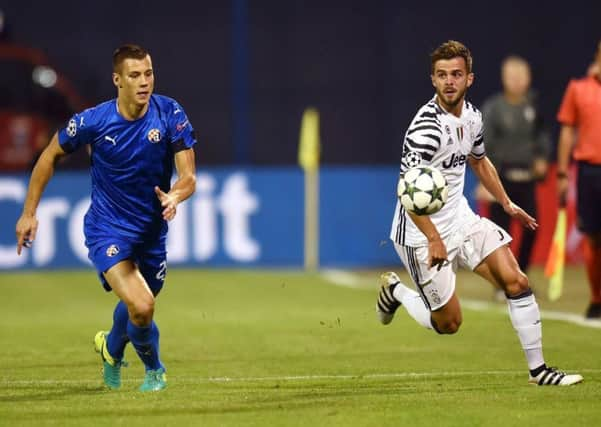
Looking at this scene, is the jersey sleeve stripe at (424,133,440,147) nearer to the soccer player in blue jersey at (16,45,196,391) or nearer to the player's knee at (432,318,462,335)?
the player's knee at (432,318,462,335)

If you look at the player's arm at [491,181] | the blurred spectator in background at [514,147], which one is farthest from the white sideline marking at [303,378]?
the blurred spectator in background at [514,147]

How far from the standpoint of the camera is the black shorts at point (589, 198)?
43.8 ft

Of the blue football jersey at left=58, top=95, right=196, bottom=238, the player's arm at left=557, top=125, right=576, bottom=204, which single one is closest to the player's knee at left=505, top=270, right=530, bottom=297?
the blue football jersey at left=58, top=95, right=196, bottom=238

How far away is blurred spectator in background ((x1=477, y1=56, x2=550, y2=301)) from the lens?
15.6 meters

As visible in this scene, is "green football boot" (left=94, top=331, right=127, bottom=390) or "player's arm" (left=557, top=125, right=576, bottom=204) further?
"player's arm" (left=557, top=125, right=576, bottom=204)

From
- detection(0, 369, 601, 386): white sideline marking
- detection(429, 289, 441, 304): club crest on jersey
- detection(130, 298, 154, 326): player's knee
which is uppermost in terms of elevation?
detection(130, 298, 154, 326): player's knee

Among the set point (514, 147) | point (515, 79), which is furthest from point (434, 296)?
point (515, 79)

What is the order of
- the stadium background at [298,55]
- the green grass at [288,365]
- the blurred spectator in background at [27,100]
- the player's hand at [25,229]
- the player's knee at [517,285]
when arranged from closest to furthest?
the green grass at [288,365], the player's hand at [25,229], the player's knee at [517,285], the blurred spectator in background at [27,100], the stadium background at [298,55]

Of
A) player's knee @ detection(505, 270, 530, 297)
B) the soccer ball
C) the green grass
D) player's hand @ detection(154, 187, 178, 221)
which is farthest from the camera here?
player's knee @ detection(505, 270, 530, 297)

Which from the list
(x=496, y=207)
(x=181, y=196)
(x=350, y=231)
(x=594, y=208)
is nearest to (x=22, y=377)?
(x=181, y=196)

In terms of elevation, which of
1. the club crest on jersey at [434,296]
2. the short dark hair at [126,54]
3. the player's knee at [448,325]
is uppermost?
the short dark hair at [126,54]

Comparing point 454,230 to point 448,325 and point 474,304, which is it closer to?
point 448,325

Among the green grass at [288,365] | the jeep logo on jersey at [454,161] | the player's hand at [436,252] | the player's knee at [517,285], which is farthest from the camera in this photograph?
the jeep logo on jersey at [454,161]

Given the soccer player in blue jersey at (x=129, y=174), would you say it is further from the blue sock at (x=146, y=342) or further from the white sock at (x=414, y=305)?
the white sock at (x=414, y=305)
